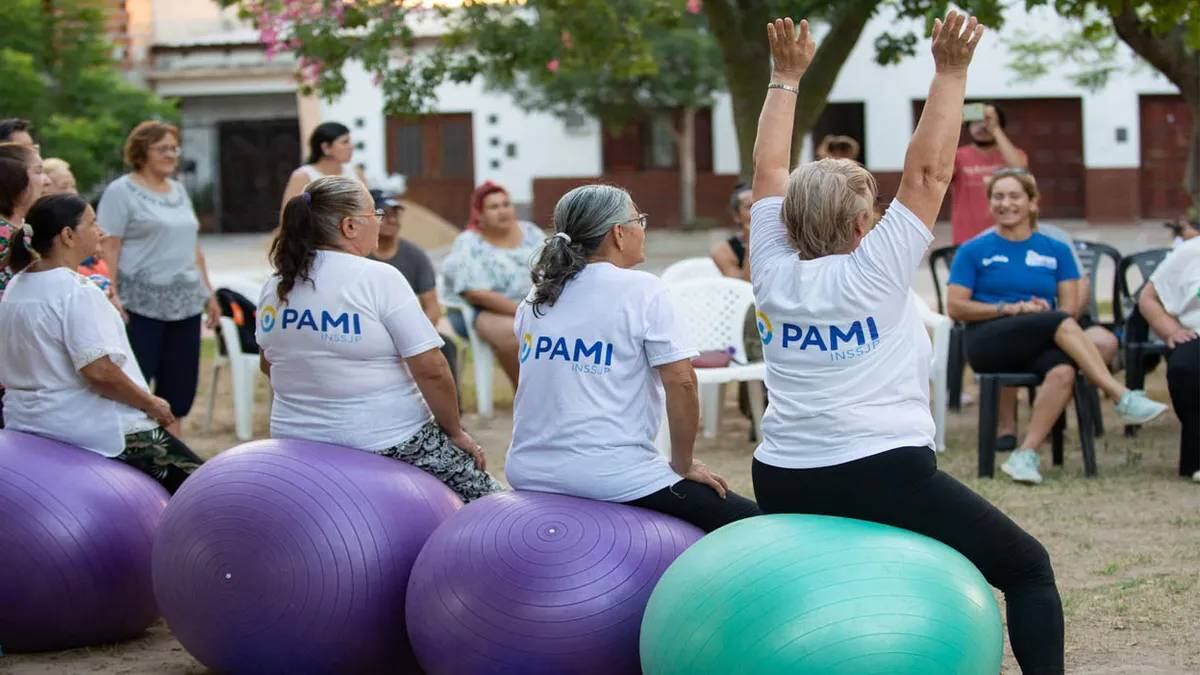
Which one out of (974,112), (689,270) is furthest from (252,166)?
(974,112)

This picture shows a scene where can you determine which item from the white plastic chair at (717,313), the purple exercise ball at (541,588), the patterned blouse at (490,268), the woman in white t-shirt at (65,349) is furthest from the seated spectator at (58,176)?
the purple exercise ball at (541,588)

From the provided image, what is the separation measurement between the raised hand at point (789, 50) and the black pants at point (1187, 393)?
164 inches

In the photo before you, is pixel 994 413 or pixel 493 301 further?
pixel 493 301

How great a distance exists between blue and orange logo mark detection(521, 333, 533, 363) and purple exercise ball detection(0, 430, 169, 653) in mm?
1495

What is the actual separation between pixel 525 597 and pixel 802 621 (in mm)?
835

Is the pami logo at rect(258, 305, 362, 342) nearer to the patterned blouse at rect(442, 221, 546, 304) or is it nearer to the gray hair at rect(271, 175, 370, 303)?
the gray hair at rect(271, 175, 370, 303)

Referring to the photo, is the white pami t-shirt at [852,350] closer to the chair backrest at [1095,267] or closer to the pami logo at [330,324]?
the pami logo at [330,324]

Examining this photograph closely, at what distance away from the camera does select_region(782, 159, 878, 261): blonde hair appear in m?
4.20

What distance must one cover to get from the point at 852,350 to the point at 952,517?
1.57 ft

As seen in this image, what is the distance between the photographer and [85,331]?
217 inches

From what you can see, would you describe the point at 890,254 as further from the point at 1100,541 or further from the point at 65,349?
the point at 1100,541

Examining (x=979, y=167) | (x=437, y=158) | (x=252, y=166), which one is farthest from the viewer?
(x=252, y=166)

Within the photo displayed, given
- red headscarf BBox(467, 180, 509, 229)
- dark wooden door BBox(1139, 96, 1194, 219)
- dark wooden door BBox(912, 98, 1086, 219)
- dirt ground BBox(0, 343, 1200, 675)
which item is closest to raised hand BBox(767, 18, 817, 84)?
dirt ground BBox(0, 343, 1200, 675)

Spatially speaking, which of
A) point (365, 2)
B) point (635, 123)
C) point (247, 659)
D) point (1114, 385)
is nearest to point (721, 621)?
point (247, 659)
